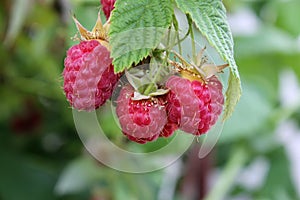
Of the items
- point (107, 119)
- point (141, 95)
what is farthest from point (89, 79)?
point (107, 119)

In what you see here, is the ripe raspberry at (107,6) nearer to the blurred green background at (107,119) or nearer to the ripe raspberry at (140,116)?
the ripe raspberry at (140,116)

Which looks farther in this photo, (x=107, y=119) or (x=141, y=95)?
(x=107, y=119)

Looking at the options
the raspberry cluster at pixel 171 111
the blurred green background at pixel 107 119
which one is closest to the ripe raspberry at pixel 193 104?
the raspberry cluster at pixel 171 111

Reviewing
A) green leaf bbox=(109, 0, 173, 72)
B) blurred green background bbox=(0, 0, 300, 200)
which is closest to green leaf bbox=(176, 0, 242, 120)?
green leaf bbox=(109, 0, 173, 72)

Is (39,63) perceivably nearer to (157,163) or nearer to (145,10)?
(157,163)

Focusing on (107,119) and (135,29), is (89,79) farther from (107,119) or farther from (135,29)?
(107,119)
